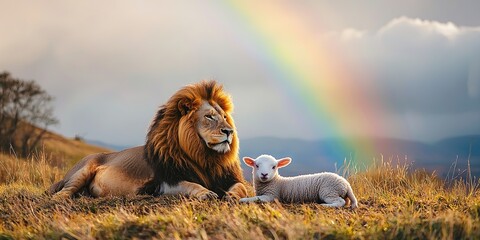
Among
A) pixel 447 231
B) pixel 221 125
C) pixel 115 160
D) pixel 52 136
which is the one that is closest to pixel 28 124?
pixel 52 136

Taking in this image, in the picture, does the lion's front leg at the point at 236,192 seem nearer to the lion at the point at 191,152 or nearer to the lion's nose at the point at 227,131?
the lion at the point at 191,152

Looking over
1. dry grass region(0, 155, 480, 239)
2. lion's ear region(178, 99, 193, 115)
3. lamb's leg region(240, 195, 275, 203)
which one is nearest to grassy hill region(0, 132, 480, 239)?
dry grass region(0, 155, 480, 239)

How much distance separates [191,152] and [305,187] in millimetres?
2028

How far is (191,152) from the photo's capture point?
38.0 feet

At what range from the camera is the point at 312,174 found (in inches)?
444

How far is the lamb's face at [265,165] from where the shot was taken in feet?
35.5

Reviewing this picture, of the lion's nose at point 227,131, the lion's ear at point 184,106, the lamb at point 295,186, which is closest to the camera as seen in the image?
the lamb at point 295,186

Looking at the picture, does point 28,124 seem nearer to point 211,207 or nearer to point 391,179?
point 391,179

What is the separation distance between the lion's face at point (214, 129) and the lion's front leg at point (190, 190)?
729 mm

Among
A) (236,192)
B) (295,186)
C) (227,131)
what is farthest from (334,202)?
(227,131)

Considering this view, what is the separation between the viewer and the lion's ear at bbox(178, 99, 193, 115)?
1174 centimetres

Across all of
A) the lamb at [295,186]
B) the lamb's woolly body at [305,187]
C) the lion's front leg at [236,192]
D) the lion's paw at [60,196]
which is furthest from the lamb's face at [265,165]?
the lion's paw at [60,196]

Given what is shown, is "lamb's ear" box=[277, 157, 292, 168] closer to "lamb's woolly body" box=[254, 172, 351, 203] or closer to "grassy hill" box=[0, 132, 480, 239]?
"lamb's woolly body" box=[254, 172, 351, 203]

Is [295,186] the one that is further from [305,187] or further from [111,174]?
[111,174]
